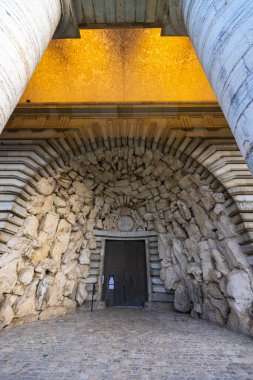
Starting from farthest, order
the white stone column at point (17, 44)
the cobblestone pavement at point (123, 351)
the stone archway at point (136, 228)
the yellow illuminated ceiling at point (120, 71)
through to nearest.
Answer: the yellow illuminated ceiling at point (120, 71), the stone archway at point (136, 228), the cobblestone pavement at point (123, 351), the white stone column at point (17, 44)

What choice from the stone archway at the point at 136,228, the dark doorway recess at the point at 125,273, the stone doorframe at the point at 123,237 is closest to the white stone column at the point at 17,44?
the stone archway at the point at 136,228

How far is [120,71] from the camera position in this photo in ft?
15.9

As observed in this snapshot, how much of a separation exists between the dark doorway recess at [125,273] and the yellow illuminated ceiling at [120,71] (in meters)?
4.11

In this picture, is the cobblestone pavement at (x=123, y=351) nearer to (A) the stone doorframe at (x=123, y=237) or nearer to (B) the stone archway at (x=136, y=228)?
(B) the stone archway at (x=136, y=228)

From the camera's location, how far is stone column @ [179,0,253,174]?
115cm

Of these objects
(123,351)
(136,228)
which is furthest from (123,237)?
(123,351)

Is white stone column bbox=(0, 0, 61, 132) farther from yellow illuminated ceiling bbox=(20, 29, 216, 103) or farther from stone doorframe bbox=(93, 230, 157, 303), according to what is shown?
stone doorframe bbox=(93, 230, 157, 303)

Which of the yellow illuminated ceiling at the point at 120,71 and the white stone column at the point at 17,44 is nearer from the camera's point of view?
the white stone column at the point at 17,44

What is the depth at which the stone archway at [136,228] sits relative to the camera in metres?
3.54

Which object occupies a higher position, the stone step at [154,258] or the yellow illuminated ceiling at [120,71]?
the yellow illuminated ceiling at [120,71]

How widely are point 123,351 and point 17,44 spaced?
348 centimetres

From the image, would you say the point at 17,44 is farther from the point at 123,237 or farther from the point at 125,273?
the point at 125,273

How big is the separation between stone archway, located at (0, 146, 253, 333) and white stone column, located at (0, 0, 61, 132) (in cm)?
271

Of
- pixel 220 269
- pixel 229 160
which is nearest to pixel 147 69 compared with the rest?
pixel 229 160
